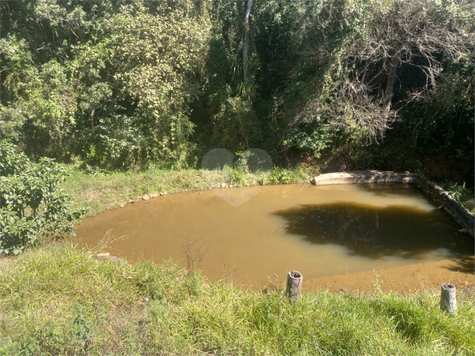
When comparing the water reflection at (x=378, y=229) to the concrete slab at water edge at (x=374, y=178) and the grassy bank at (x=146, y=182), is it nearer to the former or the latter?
the concrete slab at water edge at (x=374, y=178)

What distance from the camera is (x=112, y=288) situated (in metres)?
4.25

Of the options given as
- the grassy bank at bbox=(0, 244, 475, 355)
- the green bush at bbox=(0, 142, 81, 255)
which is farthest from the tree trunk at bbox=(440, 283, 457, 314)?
the green bush at bbox=(0, 142, 81, 255)

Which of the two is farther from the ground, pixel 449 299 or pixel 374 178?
pixel 449 299

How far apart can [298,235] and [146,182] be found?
4.72 meters

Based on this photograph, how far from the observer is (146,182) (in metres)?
10.0

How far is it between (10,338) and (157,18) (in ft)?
30.7

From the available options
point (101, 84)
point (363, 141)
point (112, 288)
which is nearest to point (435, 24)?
point (363, 141)

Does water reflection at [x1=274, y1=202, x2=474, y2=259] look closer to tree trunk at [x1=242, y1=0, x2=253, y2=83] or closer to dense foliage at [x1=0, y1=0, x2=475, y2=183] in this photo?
dense foliage at [x1=0, y1=0, x2=475, y2=183]

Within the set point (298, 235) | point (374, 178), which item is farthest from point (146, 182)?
point (374, 178)

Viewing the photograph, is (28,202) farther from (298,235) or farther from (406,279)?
(406,279)

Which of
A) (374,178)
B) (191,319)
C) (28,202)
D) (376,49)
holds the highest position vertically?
(376,49)

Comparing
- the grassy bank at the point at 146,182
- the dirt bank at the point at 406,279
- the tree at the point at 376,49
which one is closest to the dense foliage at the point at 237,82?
the tree at the point at 376,49

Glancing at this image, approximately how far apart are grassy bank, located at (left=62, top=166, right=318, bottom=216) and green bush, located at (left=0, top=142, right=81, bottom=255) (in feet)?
7.86

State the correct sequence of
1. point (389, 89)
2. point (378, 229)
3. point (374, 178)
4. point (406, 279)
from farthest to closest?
point (389, 89)
point (374, 178)
point (378, 229)
point (406, 279)
